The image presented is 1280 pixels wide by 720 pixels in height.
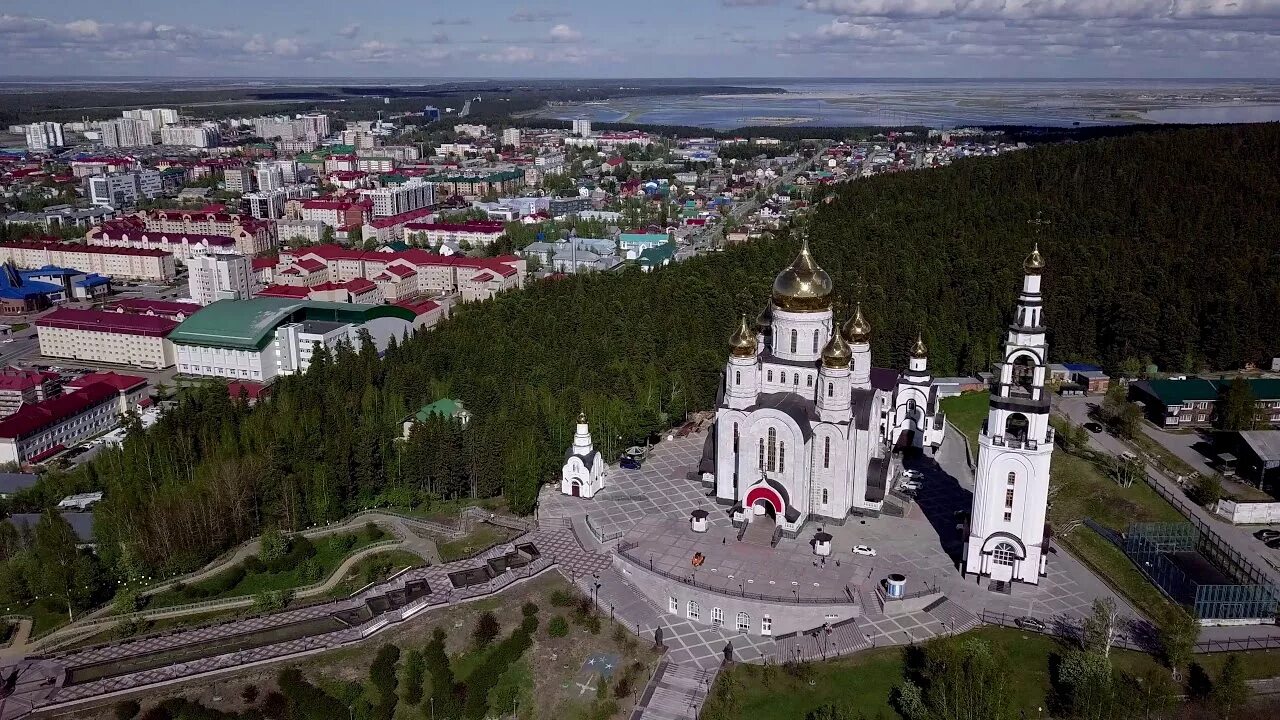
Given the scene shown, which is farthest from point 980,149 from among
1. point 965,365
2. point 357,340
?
point 357,340

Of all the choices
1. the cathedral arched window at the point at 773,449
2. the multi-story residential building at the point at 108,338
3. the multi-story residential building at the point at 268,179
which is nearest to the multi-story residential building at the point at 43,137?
the multi-story residential building at the point at 268,179

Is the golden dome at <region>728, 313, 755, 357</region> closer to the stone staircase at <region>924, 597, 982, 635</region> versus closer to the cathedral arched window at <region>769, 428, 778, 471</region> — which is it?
the cathedral arched window at <region>769, 428, 778, 471</region>

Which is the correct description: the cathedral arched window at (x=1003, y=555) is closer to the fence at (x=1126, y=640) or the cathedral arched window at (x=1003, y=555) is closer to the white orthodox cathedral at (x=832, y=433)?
the white orthodox cathedral at (x=832, y=433)

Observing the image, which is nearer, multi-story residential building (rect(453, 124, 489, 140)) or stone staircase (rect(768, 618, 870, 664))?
stone staircase (rect(768, 618, 870, 664))

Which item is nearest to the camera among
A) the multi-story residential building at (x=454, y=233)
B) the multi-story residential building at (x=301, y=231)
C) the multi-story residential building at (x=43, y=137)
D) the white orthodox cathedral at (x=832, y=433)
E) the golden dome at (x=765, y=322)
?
the white orthodox cathedral at (x=832, y=433)

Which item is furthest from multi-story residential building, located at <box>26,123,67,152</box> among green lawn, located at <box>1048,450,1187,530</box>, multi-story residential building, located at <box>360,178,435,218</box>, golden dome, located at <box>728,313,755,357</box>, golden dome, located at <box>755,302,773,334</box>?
green lawn, located at <box>1048,450,1187,530</box>

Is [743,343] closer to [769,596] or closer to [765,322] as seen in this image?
[765,322]

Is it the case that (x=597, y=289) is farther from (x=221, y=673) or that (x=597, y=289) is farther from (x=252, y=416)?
(x=221, y=673)
